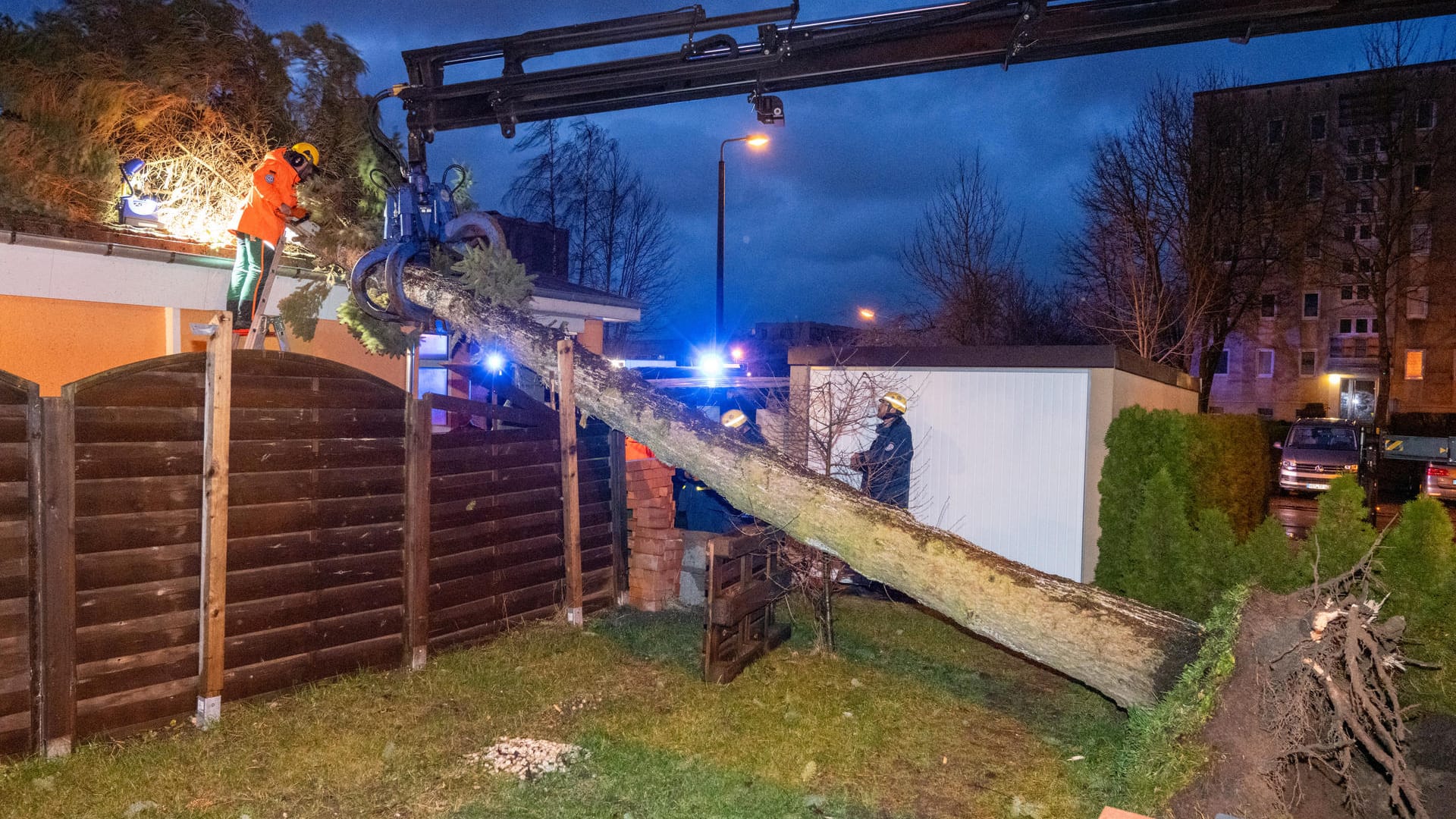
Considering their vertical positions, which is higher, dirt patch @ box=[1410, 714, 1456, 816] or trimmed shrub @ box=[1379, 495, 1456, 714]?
trimmed shrub @ box=[1379, 495, 1456, 714]

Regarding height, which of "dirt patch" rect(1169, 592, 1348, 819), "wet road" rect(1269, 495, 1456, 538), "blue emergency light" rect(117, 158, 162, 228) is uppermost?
"blue emergency light" rect(117, 158, 162, 228)

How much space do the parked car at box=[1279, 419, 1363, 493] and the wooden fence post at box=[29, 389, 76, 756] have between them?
71.1ft

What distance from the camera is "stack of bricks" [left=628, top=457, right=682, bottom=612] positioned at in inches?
297

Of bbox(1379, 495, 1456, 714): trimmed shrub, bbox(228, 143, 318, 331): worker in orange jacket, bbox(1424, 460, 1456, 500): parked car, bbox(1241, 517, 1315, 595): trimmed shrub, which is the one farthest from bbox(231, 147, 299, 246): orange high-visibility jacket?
bbox(1424, 460, 1456, 500): parked car

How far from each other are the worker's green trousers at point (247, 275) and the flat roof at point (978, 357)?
195 inches

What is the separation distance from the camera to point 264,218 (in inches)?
245

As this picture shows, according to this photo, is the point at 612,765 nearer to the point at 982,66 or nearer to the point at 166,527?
the point at 166,527

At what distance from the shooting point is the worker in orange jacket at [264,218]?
6.17m

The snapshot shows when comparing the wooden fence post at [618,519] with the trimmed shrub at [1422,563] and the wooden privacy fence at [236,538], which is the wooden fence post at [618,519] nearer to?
the wooden privacy fence at [236,538]

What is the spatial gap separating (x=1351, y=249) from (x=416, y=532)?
37593mm

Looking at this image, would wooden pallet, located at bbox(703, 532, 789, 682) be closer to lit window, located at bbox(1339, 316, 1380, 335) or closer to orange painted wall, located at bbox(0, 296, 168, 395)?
orange painted wall, located at bbox(0, 296, 168, 395)

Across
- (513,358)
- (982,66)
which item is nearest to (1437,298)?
(982,66)

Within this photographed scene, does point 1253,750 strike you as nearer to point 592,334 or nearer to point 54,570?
point 54,570

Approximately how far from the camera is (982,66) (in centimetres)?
575
